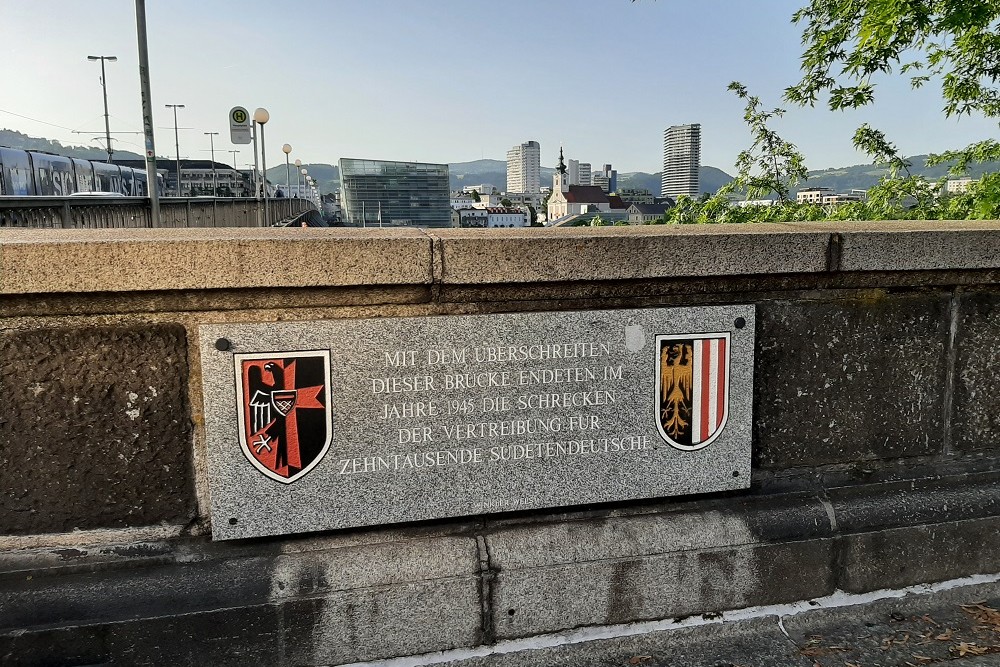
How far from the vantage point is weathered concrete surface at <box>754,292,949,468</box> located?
327cm

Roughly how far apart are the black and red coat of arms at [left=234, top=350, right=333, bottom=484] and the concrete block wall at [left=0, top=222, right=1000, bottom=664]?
19 centimetres

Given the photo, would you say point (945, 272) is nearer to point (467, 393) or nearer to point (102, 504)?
point (467, 393)

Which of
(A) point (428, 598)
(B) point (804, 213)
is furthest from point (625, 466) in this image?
(B) point (804, 213)

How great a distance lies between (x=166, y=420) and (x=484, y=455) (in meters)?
1.21

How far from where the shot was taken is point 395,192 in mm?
97375

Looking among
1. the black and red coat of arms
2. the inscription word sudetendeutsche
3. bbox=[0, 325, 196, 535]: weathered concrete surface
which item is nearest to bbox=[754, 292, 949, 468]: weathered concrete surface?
the inscription word sudetendeutsche

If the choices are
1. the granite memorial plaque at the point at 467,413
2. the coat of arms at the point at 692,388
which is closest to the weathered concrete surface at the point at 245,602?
the granite memorial plaque at the point at 467,413

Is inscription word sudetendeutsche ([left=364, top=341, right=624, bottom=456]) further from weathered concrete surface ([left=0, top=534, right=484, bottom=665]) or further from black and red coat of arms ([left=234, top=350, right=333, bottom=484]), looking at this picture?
weathered concrete surface ([left=0, top=534, right=484, bottom=665])

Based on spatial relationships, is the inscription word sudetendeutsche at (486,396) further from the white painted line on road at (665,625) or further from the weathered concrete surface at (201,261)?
the white painted line on road at (665,625)

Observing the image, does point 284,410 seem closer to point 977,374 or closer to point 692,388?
point 692,388

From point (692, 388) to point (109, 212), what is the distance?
50.2ft

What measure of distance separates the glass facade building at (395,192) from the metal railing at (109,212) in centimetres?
5310

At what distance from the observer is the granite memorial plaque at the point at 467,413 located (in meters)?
2.80

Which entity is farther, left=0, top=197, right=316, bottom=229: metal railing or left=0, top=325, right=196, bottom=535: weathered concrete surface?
left=0, top=197, right=316, bottom=229: metal railing
